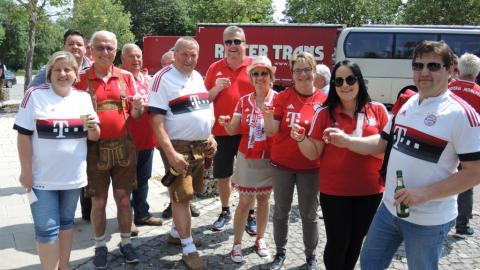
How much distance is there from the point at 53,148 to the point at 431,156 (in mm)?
2509

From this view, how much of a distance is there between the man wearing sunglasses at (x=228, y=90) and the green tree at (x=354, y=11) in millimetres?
28524

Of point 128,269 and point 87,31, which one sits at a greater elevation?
point 87,31

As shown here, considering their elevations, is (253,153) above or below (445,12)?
below

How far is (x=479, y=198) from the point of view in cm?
627

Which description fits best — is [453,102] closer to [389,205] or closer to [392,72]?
[389,205]

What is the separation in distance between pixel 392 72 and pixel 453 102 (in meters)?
13.6

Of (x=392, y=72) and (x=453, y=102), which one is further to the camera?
(x=392, y=72)

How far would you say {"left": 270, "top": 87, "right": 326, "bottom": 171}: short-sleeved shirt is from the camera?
11.2ft

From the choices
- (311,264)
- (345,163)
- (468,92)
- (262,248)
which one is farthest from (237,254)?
(468,92)

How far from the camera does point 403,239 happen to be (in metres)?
2.58

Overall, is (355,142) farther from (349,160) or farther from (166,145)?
(166,145)

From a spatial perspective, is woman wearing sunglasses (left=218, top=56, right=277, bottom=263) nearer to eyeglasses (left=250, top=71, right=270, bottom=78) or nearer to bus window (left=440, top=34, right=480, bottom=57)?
eyeglasses (left=250, top=71, right=270, bottom=78)

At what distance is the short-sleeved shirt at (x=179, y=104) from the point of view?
3.57m

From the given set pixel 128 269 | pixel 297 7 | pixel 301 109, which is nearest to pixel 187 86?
pixel 301 109
